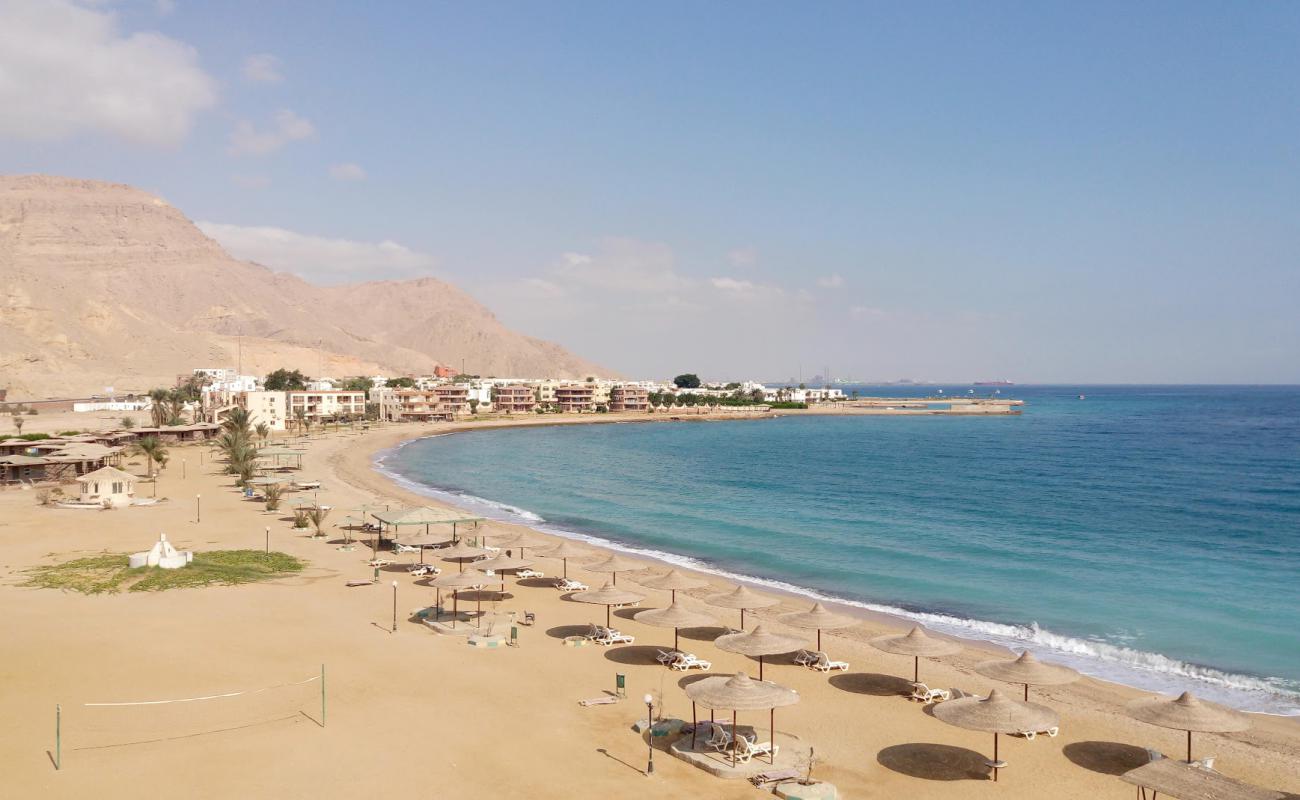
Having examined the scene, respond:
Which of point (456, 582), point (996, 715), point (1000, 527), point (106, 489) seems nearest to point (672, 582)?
point (456, 582)

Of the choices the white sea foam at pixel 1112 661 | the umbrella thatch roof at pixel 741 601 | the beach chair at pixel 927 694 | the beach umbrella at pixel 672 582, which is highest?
the umbrella thatch roof at pixel 741 601

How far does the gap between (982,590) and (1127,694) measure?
8976mm

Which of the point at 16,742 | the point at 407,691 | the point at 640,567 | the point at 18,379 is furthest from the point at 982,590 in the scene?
the point at 18,379

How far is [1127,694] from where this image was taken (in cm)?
1702

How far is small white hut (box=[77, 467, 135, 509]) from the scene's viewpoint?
3581 cm

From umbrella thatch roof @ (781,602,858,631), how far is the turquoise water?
554cm

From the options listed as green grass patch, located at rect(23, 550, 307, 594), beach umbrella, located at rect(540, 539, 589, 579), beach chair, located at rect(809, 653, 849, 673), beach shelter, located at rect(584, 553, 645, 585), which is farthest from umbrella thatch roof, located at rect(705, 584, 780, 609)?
green grass patch, located at rect(23, 550, 307, 594)

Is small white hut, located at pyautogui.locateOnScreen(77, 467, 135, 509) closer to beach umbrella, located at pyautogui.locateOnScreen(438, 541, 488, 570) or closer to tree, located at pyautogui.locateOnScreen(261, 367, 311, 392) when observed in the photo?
beach umbrella, located at pyautogui.locateOnScreen(438, 541, 488, 570)

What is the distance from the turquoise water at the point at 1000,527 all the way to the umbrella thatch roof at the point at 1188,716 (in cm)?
534

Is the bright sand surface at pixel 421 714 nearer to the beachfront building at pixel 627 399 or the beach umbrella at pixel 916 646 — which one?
the beach umbrella at pixel 916 646

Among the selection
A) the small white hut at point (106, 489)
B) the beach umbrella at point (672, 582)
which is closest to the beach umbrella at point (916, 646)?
the beach umbrella at point (672, 582)

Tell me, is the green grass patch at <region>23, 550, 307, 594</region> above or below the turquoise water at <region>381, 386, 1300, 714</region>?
above

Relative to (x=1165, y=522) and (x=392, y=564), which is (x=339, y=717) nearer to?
(x=392, y=564)

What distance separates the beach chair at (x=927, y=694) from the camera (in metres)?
16.2
